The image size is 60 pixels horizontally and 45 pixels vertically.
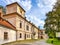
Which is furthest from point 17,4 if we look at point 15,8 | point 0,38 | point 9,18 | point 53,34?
point 53,34

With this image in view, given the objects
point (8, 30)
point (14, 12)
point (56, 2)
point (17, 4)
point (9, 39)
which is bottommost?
point (9, 39)

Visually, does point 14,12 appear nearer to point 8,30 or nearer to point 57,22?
point 8,30

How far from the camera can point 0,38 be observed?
24.5m

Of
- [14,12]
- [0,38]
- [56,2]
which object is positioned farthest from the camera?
[56,2]

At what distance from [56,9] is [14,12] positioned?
20.7 metres

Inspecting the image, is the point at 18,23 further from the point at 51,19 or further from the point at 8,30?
the point at 51,19

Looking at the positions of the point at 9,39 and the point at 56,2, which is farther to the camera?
the point at 56,2

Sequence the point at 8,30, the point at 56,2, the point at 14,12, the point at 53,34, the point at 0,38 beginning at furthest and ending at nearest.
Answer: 1. the point at 53,34
2. the point at 56,2
3. the point at 14,12
4. the point at 8,30
5. the point at 0,38

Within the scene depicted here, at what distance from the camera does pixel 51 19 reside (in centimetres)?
5216

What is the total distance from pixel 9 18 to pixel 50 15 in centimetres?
2174

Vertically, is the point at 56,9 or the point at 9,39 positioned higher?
the point at 56,9

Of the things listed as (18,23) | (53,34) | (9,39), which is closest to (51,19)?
(53,34)

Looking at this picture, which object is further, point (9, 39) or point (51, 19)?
point (51, 19)

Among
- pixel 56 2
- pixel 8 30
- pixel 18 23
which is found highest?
pixel 56 2
